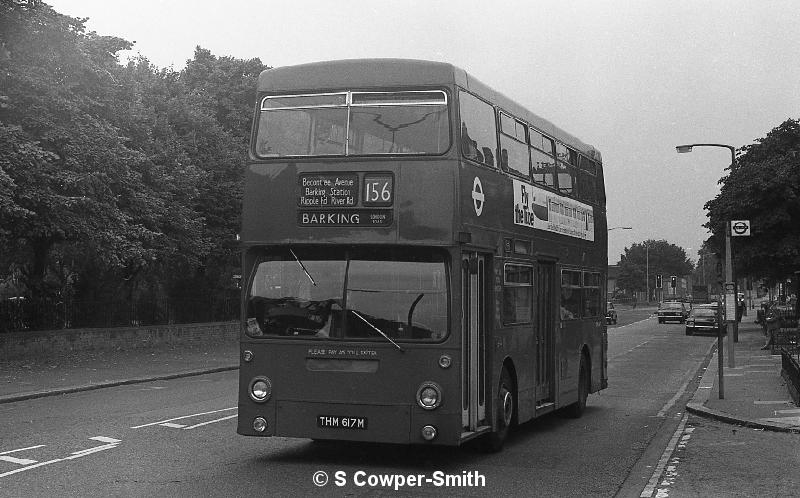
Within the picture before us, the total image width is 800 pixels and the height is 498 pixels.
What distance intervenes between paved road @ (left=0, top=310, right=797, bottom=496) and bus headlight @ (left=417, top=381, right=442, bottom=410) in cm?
72

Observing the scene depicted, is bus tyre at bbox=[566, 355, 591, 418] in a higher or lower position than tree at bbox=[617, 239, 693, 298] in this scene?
lower

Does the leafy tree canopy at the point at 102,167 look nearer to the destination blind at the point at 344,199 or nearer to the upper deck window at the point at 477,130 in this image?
the destination blind at the point at 344,199

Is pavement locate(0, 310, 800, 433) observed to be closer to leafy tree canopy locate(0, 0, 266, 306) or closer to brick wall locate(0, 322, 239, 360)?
brick wall locate(0, 322, 239, 360)

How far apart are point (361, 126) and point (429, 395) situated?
114 inches

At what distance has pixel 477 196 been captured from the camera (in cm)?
1175

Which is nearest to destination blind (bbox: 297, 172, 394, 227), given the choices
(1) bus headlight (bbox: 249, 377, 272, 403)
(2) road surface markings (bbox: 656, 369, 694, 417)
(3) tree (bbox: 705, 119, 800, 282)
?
(1) bus headlight (bbox: 249, 377, 272, 403)

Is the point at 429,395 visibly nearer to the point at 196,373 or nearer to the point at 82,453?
the point at 82,453

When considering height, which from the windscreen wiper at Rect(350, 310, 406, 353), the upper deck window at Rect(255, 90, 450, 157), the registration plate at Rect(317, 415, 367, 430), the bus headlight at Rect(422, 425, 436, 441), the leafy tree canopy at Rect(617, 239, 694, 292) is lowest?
the bus headlight at Rect(422, 425, 436, 441)

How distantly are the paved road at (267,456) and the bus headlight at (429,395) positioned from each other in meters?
0.72

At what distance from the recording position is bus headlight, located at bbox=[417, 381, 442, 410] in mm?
10797

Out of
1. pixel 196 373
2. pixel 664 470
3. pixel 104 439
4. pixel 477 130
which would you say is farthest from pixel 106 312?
pixel 664 470

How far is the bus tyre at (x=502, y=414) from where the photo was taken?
12.4m

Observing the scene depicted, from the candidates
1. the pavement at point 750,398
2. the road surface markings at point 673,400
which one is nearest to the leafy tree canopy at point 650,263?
the pavement at point 750,398

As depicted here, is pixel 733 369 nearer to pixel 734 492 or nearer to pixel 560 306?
pixel 560 306
